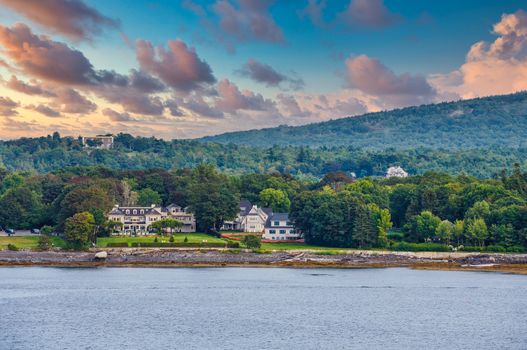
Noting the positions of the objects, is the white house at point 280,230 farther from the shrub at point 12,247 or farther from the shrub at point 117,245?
the shrub at point 12,247

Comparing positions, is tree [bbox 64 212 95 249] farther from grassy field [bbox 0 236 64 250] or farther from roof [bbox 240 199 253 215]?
roof [bbox 240 199 253 215]

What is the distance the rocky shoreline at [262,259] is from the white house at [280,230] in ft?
58.2

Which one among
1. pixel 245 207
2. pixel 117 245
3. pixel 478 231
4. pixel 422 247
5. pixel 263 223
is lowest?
pixel 117 245

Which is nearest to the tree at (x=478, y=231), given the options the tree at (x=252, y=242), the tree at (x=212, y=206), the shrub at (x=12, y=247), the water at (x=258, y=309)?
the water at (x=258, y=309)

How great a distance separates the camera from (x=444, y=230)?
95.5 m

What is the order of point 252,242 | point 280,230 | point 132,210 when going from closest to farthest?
point 252,242, point 280,230, point 132,210

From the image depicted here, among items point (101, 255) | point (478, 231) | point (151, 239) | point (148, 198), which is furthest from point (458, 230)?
point (148, 198)

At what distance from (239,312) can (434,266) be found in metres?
36.3

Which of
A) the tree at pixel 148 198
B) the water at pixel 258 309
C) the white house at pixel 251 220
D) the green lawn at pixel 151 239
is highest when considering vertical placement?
the tree at pixel 148 198

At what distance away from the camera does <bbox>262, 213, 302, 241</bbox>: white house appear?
11019 centimetres

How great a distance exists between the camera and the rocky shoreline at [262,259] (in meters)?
86.0

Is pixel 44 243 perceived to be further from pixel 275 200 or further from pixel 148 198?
pixel 275 200

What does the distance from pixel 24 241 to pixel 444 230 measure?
50.1m

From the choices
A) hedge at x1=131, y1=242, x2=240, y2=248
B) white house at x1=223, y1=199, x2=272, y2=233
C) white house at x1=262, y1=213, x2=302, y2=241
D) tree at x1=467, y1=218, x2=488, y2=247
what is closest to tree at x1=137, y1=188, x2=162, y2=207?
white house at x1=223, y1=199, x2=272, y2=233
